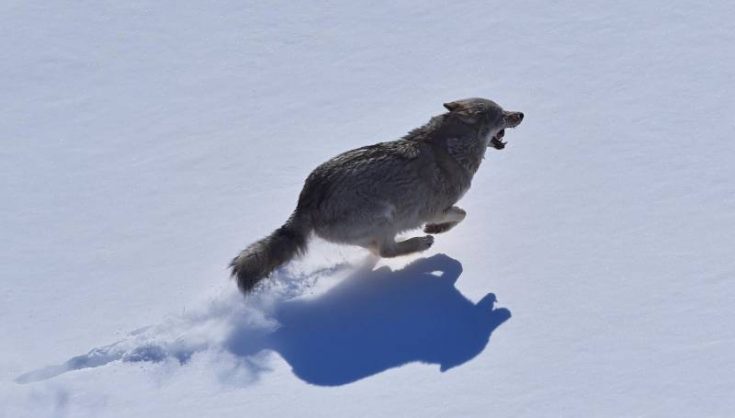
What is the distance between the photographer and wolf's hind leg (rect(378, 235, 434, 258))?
7.71 meters

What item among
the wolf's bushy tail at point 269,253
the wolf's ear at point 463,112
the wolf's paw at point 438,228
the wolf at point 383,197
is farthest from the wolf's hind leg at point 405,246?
the wolf's ear at point 463,112

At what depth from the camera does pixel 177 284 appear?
770 centimetres

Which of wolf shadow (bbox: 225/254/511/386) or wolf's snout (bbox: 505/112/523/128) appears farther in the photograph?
wolf's snout (bbox: 505/112/523/128)

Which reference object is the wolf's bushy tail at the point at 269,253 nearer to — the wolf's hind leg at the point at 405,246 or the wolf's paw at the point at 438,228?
the wolf's hind leg at the point at 405,246

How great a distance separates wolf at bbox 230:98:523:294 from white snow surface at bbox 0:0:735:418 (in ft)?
0.64

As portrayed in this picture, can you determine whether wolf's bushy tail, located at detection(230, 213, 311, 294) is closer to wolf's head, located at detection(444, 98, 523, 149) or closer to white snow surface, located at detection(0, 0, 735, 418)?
white snow surface, located at detection(0, 0, 735, 418)

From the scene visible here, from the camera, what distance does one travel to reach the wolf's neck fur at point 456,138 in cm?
816

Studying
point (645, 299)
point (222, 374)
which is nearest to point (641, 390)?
point (645, 299)

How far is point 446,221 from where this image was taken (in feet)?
26.5

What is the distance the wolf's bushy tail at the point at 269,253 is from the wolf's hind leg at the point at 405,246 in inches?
21.0

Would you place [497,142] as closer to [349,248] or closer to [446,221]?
[446,221]

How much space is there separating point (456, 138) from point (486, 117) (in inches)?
13.0

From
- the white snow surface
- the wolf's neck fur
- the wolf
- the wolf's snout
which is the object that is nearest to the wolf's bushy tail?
the wolf

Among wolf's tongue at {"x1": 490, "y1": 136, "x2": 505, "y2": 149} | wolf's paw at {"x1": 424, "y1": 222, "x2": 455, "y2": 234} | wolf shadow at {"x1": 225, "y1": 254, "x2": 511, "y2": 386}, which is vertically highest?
wolf's tongue at {"x1": 490, "y1": 136, "x2": 505, "y2": 149}
